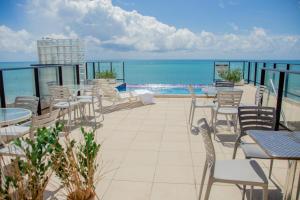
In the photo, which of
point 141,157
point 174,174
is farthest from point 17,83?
point 174,174

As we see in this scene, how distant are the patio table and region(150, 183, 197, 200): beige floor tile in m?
0.85

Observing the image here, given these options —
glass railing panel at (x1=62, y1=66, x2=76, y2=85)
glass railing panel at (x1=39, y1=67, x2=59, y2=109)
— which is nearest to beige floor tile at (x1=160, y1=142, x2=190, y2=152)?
glass railing panel at (x1=39, y1=67, x2=59, y2=109)

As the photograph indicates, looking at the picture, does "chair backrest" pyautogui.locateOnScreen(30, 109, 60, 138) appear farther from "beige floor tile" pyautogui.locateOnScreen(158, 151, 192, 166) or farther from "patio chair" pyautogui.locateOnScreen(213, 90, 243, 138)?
"patio chair" pyautogui.locateOnScreen(213, 90, 243, 138)

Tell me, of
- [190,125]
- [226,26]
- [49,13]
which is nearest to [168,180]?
[190,125]

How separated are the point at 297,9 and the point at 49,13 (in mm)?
17440

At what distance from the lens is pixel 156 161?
3.19 meters

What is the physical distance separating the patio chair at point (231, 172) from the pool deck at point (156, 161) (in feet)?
1.58

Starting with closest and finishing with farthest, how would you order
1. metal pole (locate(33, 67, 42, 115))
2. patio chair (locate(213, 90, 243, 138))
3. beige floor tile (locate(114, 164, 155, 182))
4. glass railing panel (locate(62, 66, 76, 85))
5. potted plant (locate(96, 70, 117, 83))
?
beige floor tile (locate(114, 164, 155, 182)) < patio chair (locate(213, 90, 243, 138)) < metal pole (locate(33, 67, 42, 115)) < glass railing panel (locate(62, 66, 76, 85)) < potted plant (locate(96, 70, 117, 83))

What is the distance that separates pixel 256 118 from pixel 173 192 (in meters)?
1.31

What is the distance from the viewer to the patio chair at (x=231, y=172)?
177cm

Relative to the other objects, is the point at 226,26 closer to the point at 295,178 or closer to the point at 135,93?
the point at 135,93

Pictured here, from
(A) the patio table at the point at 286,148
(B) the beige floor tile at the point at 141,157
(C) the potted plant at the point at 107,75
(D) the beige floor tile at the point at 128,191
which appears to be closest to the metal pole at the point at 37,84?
(B) the beige floor tile at the point at 141,157

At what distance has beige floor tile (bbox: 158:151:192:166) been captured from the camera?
312 centimetres

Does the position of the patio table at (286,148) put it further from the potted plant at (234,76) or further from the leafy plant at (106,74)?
Result: the leafy plant at (106,74)
